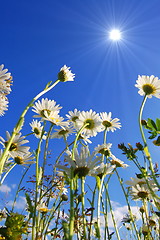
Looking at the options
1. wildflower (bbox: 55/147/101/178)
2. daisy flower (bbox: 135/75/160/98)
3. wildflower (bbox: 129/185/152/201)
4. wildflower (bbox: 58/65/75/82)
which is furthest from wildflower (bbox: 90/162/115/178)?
daisy flower (bbox: 135/75/160/98)

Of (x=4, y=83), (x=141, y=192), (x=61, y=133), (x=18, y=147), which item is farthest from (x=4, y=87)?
(x=141, y=192)

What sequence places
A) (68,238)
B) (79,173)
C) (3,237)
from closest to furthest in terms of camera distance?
1. (68,238)
2. (3,237)
3. (79,173)

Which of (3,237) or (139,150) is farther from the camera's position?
(139,150)

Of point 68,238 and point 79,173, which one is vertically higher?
point 79,173

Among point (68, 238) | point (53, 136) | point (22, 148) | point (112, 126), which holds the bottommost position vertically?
point (68, 238)

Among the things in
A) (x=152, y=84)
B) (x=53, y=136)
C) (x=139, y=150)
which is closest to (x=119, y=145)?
(x=139, y=150)

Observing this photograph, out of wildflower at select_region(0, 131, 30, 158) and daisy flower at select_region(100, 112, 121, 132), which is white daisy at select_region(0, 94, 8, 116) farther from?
daisy flower at select_region(100, 112, 121, 132)

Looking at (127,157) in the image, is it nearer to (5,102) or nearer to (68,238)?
(5,102)

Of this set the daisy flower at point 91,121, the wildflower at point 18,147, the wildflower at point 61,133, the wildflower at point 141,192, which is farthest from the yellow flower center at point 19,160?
the wildflower at point 141,192

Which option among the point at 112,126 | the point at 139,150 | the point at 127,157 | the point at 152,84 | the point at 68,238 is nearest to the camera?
the point at 68,238
